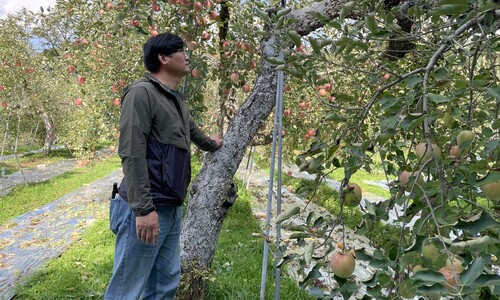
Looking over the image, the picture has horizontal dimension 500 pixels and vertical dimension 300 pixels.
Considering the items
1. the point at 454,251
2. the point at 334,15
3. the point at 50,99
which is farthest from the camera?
the point at 50,99

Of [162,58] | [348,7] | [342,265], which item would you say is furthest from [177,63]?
[342,265]

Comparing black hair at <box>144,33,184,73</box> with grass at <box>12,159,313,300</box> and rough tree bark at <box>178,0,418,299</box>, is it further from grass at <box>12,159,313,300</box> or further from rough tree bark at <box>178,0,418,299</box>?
grass at <box>12,159,313,300</box>

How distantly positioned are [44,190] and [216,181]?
748 centimetres

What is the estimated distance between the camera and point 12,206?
23.4 ft

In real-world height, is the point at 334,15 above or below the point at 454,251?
above

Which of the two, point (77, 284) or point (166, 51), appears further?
point (77, 284)

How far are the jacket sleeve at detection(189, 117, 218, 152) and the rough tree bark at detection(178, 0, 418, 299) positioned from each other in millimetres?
105

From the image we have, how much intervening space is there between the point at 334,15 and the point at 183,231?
1.63 meters

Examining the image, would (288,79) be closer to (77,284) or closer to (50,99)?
(77,284)

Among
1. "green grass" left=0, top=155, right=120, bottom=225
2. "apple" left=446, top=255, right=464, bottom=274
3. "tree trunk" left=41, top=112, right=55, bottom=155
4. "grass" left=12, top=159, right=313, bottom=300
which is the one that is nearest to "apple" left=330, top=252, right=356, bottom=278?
"apple" left=446, top=255, right=464, bottom=274

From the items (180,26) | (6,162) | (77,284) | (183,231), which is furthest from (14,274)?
(6,162)

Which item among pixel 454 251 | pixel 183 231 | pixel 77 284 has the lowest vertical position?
pixel 77 284

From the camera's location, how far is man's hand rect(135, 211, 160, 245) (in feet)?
5.27

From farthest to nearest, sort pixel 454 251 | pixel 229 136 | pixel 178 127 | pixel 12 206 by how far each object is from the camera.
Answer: pixel 12 206
pixel 229 136
pixel 178 127
pixel 454 251
